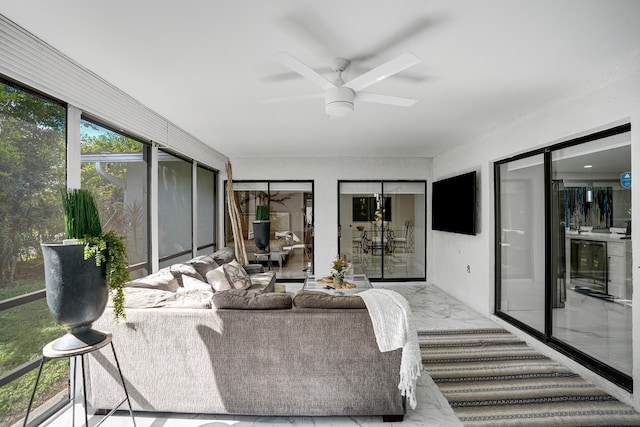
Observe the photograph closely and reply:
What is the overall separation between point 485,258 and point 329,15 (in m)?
3.72

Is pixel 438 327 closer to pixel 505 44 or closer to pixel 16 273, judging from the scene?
pixel 505 44

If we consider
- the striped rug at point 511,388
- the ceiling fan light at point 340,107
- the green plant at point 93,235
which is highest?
the ceiling fan light at point 340,107

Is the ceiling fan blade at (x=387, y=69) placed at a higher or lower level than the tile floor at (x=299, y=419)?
higher

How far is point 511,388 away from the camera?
2.57 meters

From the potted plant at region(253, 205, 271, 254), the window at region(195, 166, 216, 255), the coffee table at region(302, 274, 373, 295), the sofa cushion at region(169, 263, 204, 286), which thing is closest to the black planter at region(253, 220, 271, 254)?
the potted plant at region(253, 205, 271, 254)

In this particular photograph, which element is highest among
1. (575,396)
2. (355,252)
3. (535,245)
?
(535,245)

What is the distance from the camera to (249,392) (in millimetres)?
2162

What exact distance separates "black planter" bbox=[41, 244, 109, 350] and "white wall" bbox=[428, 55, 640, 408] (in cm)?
356

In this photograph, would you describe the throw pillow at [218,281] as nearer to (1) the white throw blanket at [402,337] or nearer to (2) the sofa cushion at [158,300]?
(2) the sofa cushion at [158,300]

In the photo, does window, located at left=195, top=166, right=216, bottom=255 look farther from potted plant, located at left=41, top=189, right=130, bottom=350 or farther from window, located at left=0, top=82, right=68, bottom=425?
potted plant, located at left=41, top=189, right=130, bottom=350

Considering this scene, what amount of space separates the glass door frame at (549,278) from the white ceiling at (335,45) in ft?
1.58

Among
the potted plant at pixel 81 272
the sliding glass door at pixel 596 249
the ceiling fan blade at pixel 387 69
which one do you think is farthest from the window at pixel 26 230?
the sliding glass door at pixel 596 249

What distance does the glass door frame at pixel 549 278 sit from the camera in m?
2.56

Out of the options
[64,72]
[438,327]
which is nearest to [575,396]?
[438,327]
